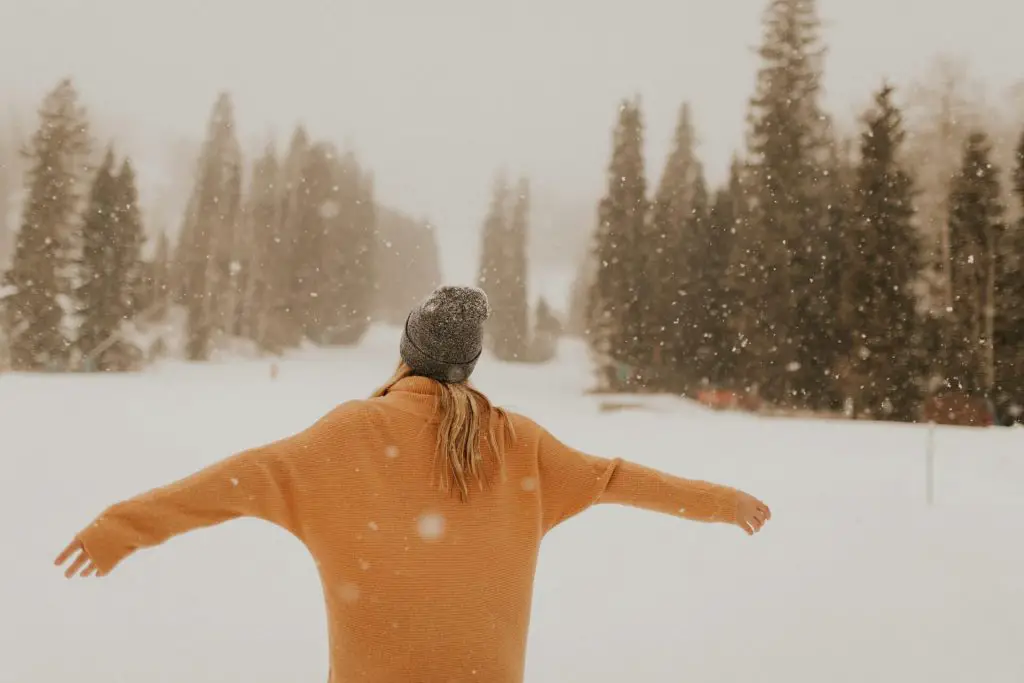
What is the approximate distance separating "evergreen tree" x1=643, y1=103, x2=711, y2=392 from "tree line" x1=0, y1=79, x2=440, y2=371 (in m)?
20.5

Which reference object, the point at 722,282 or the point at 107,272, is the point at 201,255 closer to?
the point at 107,272

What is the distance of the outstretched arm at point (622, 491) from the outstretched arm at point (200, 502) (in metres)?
0.61

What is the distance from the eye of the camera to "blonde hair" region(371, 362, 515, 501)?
5.57ft

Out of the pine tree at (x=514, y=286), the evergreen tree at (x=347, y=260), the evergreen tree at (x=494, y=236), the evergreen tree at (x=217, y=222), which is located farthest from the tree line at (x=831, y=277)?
the evergreen tree at (x=217, y=222)

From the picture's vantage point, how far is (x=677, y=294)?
28703 millimetres

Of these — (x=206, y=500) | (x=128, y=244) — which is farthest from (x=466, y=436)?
(x=128, y=244)

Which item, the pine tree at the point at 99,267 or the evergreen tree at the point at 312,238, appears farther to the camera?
the evergreen tree at the point at 312,238

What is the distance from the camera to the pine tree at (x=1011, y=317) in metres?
20.0

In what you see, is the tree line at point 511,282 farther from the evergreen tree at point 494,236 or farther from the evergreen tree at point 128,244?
the evergreen tree at point 128,244

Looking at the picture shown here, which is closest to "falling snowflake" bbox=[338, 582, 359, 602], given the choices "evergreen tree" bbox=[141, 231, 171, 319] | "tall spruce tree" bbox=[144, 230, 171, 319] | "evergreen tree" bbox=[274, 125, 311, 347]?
"evergreen tree" bbox=[141, 231, 171, 319]

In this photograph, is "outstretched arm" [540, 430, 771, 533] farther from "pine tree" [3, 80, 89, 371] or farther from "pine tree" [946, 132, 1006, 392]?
"pine tree" [3, 80, 89, 371]

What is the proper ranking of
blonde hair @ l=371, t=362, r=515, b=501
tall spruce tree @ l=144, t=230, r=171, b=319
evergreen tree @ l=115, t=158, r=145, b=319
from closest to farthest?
blonde hair @ l=371, t=362, r=515, b=501, evergreen tree @ l=115, t=158, r=145, b=319, tall spruce tree @ l=144, t=230, r=171, b=319

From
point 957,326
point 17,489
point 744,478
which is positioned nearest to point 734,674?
point 744,478

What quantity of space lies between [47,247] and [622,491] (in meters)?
31.2
